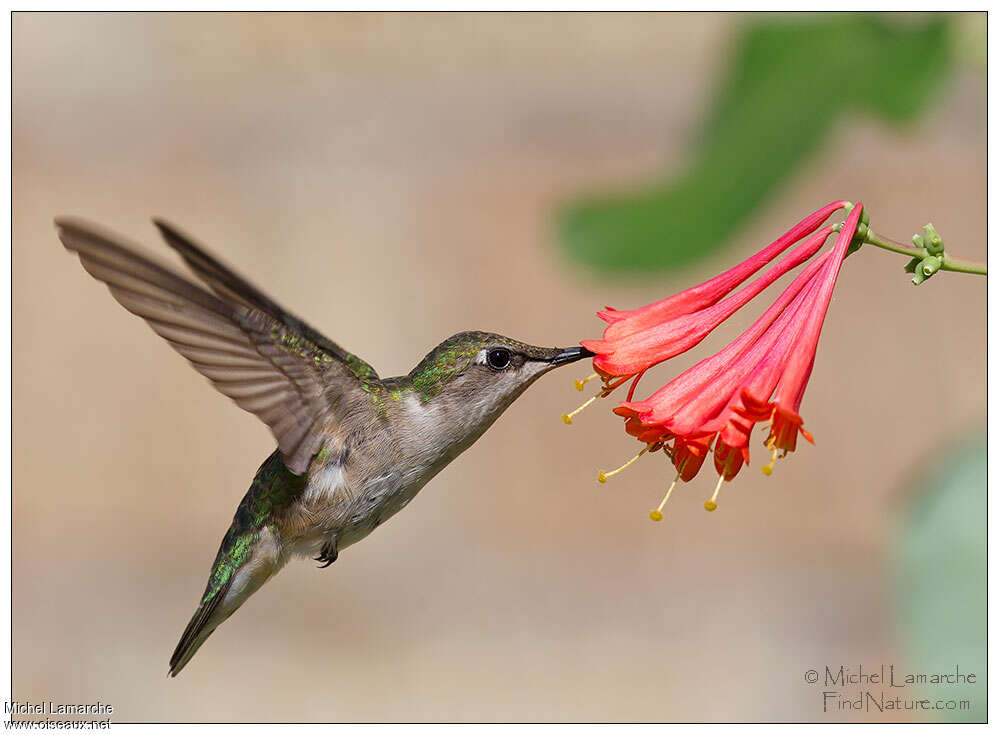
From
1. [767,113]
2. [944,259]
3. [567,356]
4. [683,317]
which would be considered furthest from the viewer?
[767,113]

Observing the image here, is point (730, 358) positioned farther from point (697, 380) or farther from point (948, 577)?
point (948, 577)

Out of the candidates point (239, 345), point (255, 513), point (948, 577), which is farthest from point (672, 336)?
point (948, 577)

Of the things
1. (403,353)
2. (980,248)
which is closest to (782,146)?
(980,248)

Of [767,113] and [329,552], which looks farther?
[767,113]

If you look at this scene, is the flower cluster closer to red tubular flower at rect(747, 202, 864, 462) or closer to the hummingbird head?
red tubular flower at rect(747, 202, 864, 462)

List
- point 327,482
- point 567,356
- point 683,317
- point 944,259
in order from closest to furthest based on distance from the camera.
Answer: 1. point 944,259
2. point 683,317
3. point 567,356
4. point 327,482

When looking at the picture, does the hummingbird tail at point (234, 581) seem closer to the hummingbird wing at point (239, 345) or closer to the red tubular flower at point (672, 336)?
the hummingbird wing at point (239, 345)
